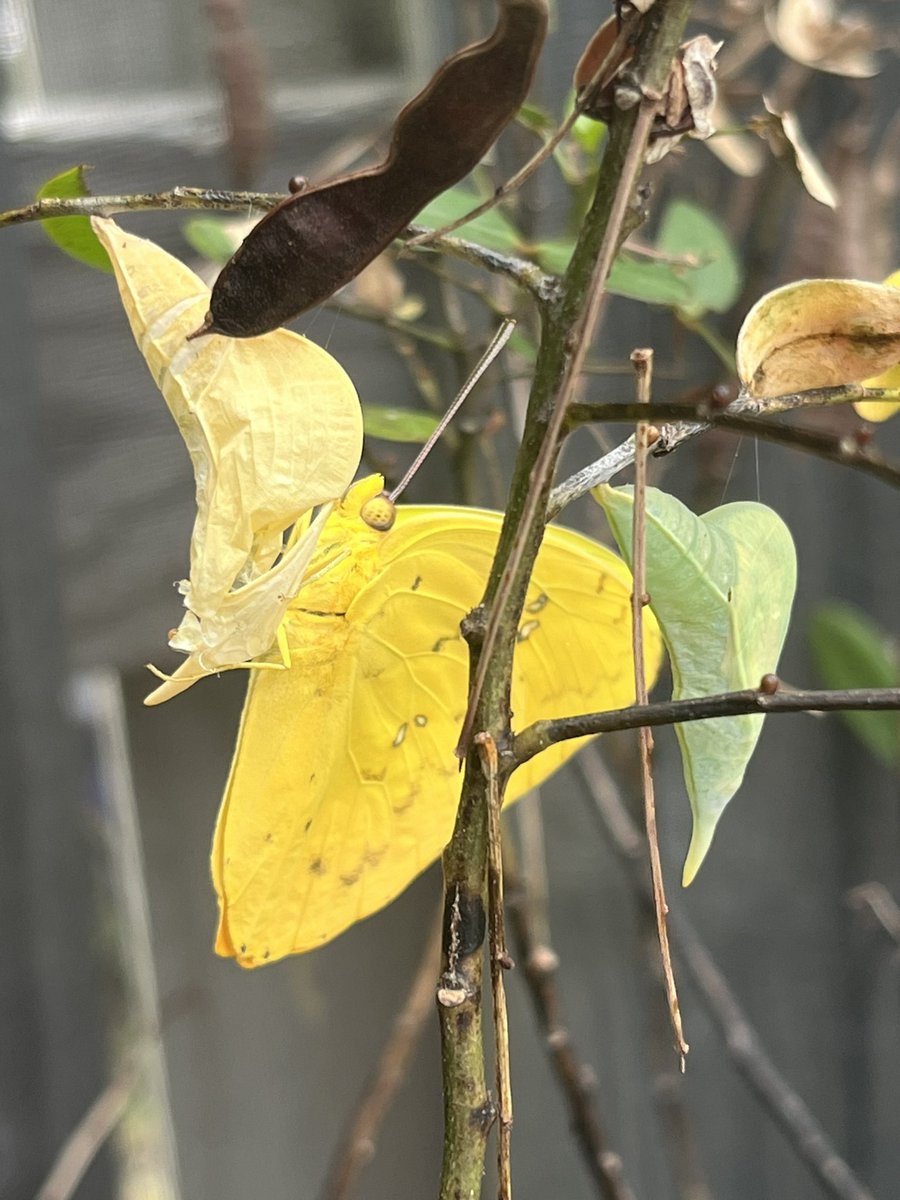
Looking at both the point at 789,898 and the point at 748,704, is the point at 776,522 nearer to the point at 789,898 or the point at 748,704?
the point at 748,704

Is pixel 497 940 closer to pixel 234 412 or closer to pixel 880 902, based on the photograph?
pixel 234 412

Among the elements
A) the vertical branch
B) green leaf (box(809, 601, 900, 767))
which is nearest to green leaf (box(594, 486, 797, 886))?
the vertical branch

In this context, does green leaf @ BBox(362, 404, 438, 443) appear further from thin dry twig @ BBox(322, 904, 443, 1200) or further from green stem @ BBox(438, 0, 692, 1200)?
thin dry twig @ BBox(322, 904, 443, 1200)

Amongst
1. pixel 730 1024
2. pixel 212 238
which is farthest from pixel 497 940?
pixel 730 1024

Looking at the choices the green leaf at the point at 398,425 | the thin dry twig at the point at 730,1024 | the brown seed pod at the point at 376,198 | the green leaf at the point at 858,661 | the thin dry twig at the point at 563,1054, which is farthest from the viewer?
the green leaf at the point at 858,661

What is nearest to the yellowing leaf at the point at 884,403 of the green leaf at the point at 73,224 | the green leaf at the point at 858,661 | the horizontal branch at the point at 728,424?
the horizontal branch at the point at 728,424

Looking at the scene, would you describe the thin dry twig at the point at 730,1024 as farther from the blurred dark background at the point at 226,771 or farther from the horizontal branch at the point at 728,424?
the horizontal branch at the point at 728,424
